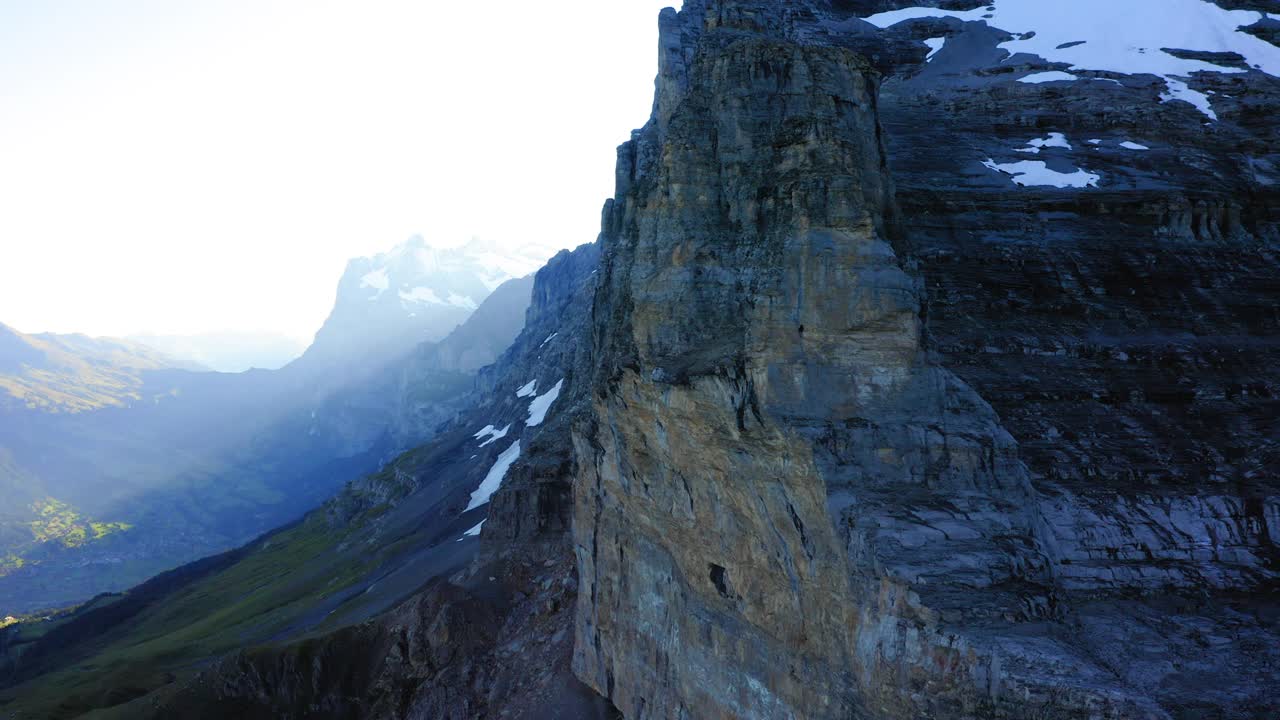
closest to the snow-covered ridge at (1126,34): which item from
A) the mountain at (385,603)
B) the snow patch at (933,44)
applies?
the snow patch at (933,44)

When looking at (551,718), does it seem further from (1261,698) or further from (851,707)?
(1261,698)

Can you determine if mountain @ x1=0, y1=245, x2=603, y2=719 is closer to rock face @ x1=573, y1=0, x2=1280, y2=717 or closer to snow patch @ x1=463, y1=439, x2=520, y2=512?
snow patch @ x1=463, y1=439, x2=520, y2=512

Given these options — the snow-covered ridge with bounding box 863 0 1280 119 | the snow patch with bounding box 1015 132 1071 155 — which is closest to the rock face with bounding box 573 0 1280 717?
the snow patch with bounding box 1015 132 1071 155

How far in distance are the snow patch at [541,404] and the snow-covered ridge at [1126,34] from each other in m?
60.5

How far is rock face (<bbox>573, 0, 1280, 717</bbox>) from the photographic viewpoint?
17.0 meters

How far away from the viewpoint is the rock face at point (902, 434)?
1698 centimetres

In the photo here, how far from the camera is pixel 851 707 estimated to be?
17922 mm

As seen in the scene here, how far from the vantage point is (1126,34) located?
4300 cm

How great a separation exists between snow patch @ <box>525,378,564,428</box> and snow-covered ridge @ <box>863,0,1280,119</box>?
198 ft

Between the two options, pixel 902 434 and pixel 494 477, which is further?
pixel 494 477

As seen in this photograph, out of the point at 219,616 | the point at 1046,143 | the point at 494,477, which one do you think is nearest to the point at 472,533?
the point at 494,477

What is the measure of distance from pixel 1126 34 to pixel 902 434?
128 feet

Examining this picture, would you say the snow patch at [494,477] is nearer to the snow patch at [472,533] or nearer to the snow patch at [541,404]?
the snow patch at [541,404]

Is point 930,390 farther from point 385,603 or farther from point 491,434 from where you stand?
point 491,434
